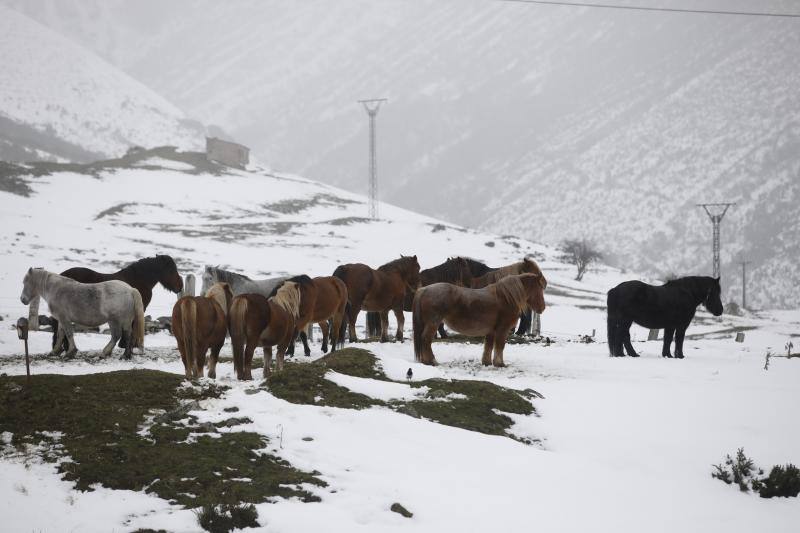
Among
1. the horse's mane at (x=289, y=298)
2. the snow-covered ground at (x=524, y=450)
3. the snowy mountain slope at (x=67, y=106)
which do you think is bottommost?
the snow-covered ground at (x=524, y=450)

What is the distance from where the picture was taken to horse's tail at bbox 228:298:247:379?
37.0 ft

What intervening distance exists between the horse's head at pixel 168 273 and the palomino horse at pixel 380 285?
167 inches

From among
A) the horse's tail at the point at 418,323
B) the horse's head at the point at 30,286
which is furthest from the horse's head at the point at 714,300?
the horse's head at the point at 30,286

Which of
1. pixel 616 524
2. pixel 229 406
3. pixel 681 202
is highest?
pixel 681 202

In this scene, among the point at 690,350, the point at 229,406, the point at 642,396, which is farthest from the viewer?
the point at 690,350

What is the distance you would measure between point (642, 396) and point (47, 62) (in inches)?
7161

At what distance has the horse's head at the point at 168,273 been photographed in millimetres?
16875

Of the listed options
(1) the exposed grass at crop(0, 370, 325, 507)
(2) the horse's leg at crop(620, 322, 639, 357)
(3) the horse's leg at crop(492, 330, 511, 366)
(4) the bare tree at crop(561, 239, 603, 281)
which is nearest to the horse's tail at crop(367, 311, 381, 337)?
(3) the horse's leg at crop(492, 330, 511, 366)

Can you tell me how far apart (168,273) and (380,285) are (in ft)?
18.2

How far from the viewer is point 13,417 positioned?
7.43m

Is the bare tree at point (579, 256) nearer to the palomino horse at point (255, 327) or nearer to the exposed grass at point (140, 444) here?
the palomino horse at point (255, 327)

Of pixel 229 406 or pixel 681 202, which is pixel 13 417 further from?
pixel 681 202

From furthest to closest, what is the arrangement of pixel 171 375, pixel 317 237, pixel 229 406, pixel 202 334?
pixel 317 237
pixel 202 334
pixel 171 375
pixel 229 406

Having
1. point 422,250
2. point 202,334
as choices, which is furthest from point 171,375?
point 422,250
